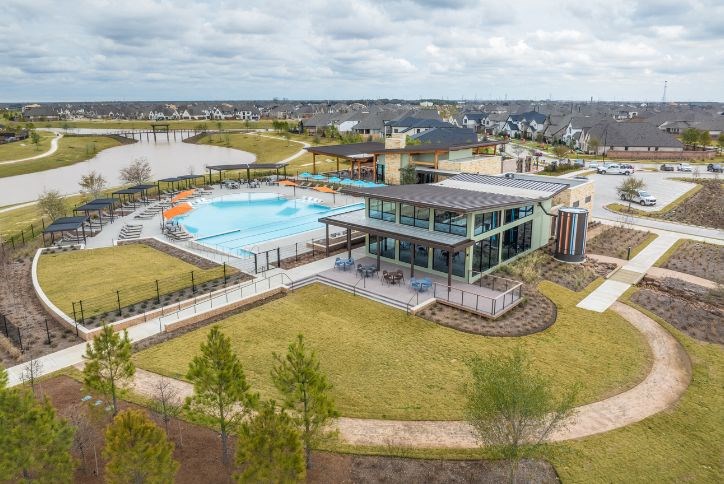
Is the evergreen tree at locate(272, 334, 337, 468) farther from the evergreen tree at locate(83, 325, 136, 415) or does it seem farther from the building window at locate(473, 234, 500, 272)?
the building window at locate(473, 234, 500, 272)

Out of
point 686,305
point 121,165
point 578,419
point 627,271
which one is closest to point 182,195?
point 627,271

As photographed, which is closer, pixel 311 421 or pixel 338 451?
pixel 311 421

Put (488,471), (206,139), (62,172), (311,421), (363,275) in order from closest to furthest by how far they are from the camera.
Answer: (311,421), (488,471), (363,275), (62,172), (206,139)

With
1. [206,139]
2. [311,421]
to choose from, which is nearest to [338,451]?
[311,421]

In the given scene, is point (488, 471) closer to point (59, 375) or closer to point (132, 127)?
point (59, 375)

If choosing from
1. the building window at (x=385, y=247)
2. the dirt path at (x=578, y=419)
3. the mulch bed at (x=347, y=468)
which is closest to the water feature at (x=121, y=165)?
the building window at (x=385, y=247)

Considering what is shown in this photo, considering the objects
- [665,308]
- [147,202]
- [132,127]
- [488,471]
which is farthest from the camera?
[132,127]

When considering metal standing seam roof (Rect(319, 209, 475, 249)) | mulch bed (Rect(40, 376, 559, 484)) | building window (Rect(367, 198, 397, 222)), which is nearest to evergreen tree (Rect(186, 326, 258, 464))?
mulch bed (Rect(40, 376, 559, 484))
